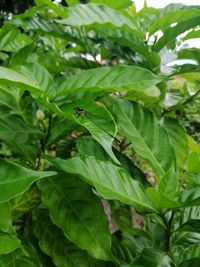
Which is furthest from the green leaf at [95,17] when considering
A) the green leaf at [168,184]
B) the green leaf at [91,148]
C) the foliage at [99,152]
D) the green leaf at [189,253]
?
the green leaf at [189,253]

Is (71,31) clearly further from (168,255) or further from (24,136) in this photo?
(168,255)

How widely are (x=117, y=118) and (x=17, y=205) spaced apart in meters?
0.24

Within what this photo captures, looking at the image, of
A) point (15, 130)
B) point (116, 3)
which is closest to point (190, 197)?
point (15, 130)

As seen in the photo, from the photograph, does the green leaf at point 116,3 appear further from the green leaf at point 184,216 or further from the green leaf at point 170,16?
the green leaf at point 184,216

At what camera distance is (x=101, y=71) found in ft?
2.42

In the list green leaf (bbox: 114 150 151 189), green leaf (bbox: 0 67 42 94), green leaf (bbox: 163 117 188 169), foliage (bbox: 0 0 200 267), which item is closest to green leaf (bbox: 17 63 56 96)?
foliage (bbox: 0 0 200 267)

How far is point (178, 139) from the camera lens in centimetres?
98

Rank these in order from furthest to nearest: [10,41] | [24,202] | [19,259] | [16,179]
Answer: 1. [10,41]
2. [24,202]
3. [19,259]
4. [16,179]

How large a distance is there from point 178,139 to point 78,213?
1.08 ft

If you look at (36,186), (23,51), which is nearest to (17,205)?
(36,186)

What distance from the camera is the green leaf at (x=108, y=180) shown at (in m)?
0.65

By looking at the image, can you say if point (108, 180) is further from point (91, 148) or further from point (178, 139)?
point (178, 139)

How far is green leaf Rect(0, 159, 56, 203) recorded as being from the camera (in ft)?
1.86

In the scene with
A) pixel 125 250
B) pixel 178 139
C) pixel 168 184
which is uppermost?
pixel 168 184
